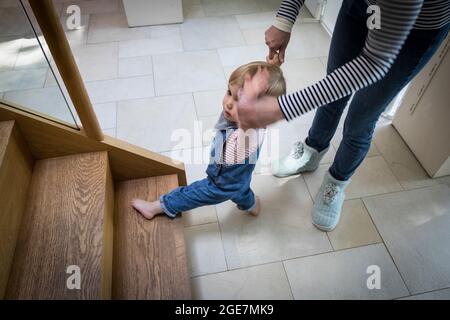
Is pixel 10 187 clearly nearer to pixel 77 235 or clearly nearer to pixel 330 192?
pixel 77 235

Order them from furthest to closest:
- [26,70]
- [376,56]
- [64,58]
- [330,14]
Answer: [330,14], [26,70], [64,58], [376,56]

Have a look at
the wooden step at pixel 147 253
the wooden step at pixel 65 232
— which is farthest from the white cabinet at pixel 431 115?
the wooden step at pixel 65 232

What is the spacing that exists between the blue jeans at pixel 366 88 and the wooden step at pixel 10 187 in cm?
95

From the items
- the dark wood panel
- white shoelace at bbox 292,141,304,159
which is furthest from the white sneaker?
the dark wood panel

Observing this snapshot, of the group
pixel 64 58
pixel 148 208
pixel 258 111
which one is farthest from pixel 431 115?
pixel 64 58

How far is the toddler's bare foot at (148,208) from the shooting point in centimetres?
103

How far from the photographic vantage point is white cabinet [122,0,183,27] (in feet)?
6.66

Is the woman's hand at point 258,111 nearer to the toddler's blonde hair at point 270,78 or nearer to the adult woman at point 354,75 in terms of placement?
the adult woman at point 354,75

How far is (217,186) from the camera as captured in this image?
3.15 ft

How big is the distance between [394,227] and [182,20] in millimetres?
1821

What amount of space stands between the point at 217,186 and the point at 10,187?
56cm

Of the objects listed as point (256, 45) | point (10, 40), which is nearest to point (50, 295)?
point (10, 40)

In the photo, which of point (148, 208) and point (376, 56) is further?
point (148, 208)

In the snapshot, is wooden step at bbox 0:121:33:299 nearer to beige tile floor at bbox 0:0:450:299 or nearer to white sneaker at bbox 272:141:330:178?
beige tile floor at bbox 0:0:450:299
